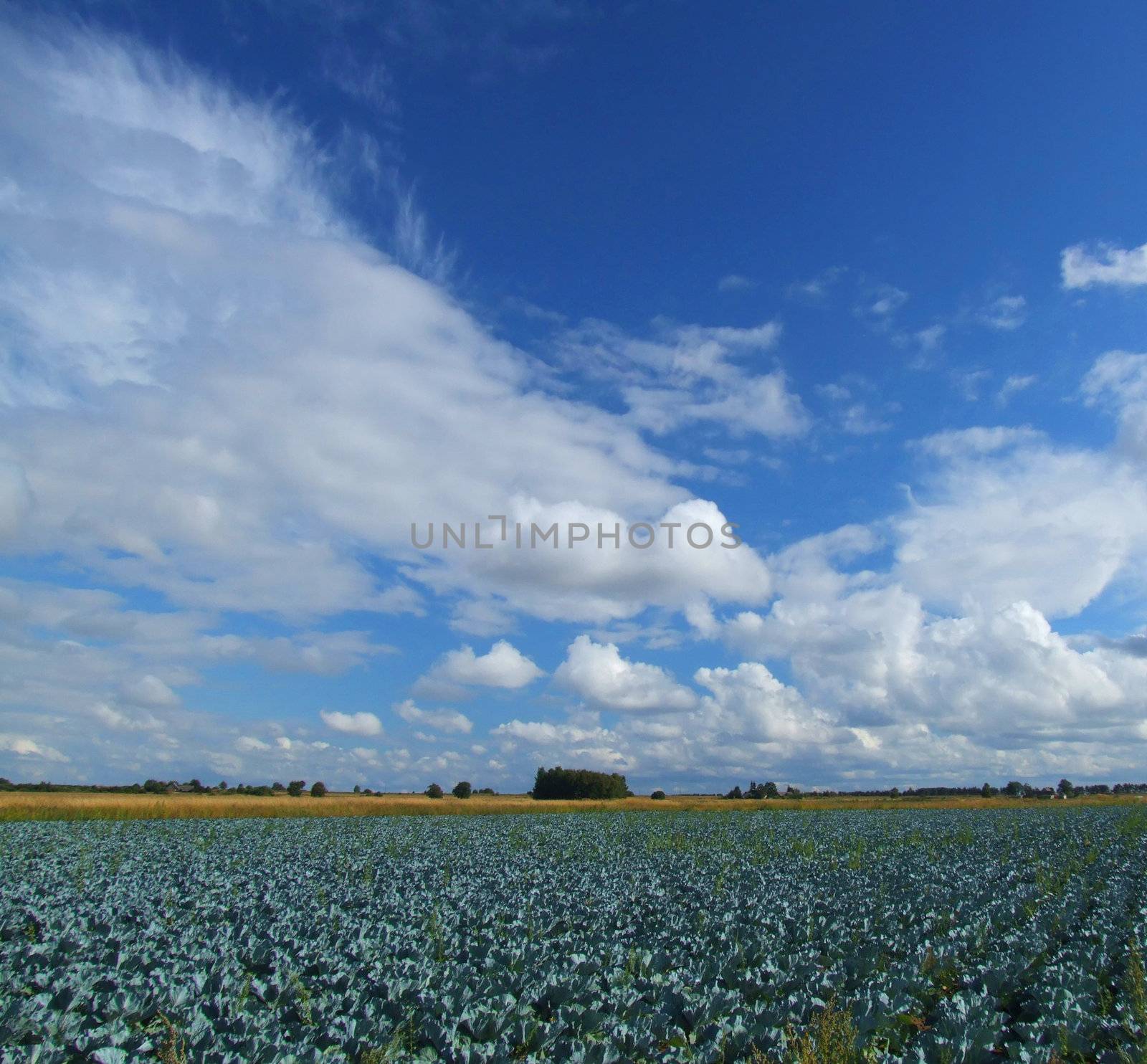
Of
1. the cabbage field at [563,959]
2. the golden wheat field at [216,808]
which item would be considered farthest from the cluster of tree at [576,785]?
the cabbage field at [563,959]

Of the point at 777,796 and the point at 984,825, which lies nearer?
the point at 984,825

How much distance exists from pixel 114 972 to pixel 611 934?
22.4 ft

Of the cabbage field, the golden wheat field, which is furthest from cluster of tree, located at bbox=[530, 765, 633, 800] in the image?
the cabbage field

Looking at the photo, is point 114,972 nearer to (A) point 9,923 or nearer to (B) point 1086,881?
(A) point 9,923

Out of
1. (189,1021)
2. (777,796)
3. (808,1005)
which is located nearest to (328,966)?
(189,1021)

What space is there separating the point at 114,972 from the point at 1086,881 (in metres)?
21.2

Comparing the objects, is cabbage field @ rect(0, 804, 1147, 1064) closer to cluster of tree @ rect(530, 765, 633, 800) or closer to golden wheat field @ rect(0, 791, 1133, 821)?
golden wheat field @ rect(0, 791, 1133, 821)

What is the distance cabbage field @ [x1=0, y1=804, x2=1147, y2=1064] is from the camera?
23.1 feet

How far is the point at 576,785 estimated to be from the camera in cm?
9256

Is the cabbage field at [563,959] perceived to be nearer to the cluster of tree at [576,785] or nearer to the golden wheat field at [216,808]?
the golden wheat field at [216,808]

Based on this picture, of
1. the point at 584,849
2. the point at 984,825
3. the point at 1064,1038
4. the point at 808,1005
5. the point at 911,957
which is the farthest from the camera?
the point at 984,825

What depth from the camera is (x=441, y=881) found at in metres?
18.1

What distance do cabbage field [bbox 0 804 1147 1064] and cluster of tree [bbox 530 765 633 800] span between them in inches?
2854

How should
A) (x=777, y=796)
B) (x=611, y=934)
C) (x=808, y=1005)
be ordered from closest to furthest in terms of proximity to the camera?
(x=808, y=1005), (x=611, y=934), (x=777, y=796)
